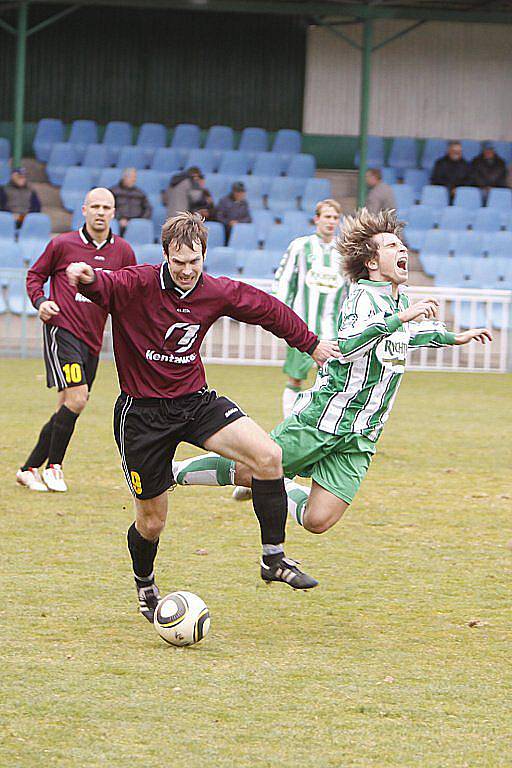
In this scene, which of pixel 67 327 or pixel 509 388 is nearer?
pixel 67 327

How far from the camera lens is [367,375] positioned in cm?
574

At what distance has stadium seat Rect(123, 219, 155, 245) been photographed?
1878cm

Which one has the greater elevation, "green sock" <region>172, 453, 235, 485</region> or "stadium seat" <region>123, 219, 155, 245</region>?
"stadium seat" <region>123, 219, 155, 245</region>

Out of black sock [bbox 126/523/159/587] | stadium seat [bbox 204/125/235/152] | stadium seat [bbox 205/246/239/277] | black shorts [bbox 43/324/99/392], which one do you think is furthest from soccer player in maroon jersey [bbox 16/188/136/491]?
stadium seat [bbox 204/125/235/152]

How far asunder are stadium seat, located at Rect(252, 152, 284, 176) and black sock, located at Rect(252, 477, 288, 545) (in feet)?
56.7

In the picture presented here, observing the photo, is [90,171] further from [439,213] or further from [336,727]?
[336,727]

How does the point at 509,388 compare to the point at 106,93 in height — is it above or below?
below

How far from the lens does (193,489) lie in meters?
8.46

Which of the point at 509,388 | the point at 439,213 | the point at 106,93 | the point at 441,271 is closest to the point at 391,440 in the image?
the point at 509,388

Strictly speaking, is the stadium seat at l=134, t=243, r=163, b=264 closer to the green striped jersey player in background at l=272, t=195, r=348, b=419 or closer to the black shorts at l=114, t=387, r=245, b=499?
the green striped jersey player in background at l=272, t=195, r=348, b=419

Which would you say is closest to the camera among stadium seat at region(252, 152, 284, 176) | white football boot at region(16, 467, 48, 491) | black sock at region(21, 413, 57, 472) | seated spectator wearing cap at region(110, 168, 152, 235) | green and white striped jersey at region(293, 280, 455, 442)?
green and white striped jersey at region(293, 280, 455, 442)

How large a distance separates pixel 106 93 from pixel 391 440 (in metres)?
15.5

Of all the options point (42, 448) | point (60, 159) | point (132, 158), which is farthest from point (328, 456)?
point (60, 159)

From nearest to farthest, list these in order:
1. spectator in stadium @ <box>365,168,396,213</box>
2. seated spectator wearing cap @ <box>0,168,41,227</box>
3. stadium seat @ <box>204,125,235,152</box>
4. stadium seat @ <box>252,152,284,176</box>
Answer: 1. seated spectator wearing cap @ <box>0,168,41,227</box>
2. spectator in stadium @ <box>365,168,396,213</box>
3. stadium seat @ <box>252,152,284,176</box>
4. stadium seat @ <box>204,125,235,152</box>
